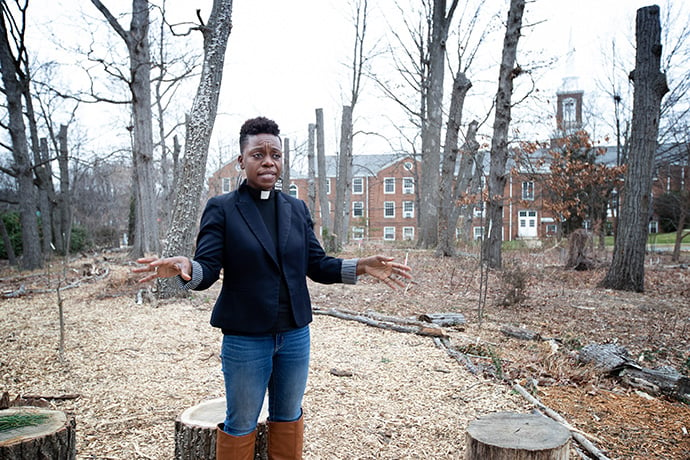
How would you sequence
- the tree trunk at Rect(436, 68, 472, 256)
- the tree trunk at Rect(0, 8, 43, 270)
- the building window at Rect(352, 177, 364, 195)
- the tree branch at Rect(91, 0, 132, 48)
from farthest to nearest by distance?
the building window at Rect(352, 177, 364, 195)
the tree trunk at Rect(0, 8, 43, 270)
the tree trunk at Rect(436, 68, 472, 256)
the tree branch at Rect(91, 0, 132, 48)

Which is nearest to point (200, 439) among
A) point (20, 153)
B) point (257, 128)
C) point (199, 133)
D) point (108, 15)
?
point (257, 128)

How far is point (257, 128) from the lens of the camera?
8.04ft

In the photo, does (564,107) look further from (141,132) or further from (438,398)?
(438,398)

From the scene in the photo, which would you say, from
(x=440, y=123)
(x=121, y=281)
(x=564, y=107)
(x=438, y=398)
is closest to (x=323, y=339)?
(x=438, y=398)

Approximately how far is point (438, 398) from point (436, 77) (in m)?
15.1

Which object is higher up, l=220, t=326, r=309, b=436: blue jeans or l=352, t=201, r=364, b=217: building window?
l=352, t=201, r=364, b=217: building window

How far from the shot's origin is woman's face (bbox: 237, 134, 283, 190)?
2.44 meters

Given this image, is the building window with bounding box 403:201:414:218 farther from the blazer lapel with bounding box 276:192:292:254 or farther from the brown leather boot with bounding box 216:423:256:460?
the brown leather boot with bounding box 216:423:256:460

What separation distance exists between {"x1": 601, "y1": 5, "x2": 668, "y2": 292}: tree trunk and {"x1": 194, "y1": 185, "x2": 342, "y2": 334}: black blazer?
998 cm

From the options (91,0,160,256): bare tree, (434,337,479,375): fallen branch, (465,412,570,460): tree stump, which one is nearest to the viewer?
(465,412,570,460): tree stump

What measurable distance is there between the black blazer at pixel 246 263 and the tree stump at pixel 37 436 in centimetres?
100

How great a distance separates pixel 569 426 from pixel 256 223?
2.94 metres

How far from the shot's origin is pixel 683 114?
67.1ft

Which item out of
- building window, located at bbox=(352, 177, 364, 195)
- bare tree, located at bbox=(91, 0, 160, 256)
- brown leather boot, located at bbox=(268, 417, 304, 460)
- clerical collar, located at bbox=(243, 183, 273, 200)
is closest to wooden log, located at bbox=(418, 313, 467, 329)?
brown leather boot, located at bbox=(268, 417, 304, 460)
